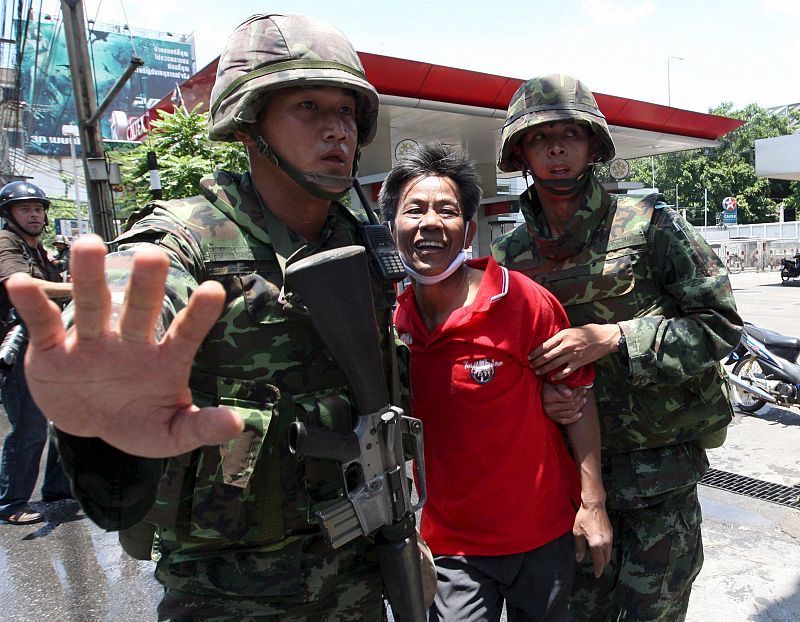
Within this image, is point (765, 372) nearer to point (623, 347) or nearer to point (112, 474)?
point (623, 347)

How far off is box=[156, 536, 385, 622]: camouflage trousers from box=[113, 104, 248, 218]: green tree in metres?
6.50

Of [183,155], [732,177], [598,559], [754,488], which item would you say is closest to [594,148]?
[598,559]

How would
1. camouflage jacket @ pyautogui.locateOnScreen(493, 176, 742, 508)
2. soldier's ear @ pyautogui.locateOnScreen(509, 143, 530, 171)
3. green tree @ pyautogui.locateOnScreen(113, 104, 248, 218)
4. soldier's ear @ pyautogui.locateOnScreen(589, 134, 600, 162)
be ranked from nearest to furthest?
camouflage jacket @ pyautogui.locateOnScreen(493, 176, 742, 508) → soldier's ear @ pyautogui.locateOnScreen(589, 134, 600, 162) → soldier's ear @ pyautogui.locateOnScreen(509, 143, 530, 171) → green tree @ pyautogui.locateOnScreen(113, 104, 248, 218)

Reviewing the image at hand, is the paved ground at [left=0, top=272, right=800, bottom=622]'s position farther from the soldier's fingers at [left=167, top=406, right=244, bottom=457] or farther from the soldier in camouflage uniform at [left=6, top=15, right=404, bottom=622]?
the soldier's fingers at [left=167, top=406, right=244, bottom=457]

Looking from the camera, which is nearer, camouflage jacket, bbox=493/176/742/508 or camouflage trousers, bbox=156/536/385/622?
camouflage trousers, bbox=156/536/385/622

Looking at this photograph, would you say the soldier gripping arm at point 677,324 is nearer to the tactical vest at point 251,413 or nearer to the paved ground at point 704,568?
the tactical vest at point 251,413

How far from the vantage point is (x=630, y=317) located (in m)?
2.05

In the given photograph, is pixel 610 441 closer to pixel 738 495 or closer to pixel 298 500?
pixel 298 500

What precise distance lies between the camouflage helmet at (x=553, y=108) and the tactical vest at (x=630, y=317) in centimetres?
30

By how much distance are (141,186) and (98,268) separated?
874 centimetres

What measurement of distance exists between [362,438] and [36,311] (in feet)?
2.72

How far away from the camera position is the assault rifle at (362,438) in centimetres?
134

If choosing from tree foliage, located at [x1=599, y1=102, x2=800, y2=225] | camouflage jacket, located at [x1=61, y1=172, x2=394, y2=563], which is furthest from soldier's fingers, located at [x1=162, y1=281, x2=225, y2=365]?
tree foliage, located at [x1=599, y1=102, x2=800, y2=225]

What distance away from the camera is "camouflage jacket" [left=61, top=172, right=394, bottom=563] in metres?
1.31
